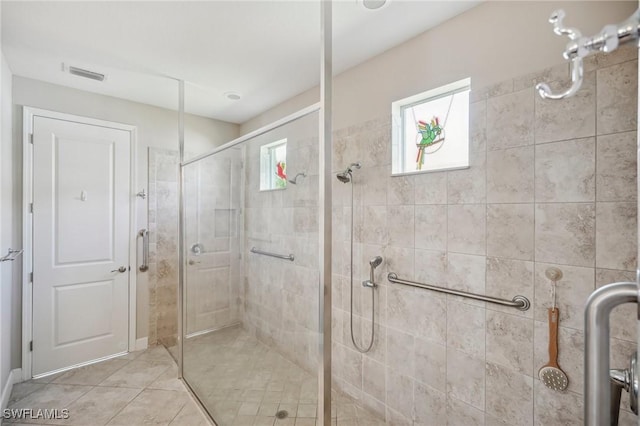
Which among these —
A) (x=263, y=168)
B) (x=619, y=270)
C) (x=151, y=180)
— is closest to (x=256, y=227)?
(x=263, y=168)

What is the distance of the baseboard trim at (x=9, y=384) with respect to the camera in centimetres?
203

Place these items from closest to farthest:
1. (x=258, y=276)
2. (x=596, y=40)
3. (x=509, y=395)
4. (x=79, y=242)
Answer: (x=596, y=40) < (x=509, y=395) < (x=258, y=276) < (x=79, y=242)

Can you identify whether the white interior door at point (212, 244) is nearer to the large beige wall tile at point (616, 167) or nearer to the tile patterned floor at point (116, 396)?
the tile patterned floor at point (116, 396)

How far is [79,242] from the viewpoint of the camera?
265cm

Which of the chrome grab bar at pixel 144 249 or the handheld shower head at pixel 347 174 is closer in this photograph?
the handheld shower head at pixel 347 174

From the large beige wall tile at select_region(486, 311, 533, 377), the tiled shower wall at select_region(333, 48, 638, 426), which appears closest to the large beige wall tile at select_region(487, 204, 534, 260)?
the tiled shower wall at select_region(333, 48, 638, 426)

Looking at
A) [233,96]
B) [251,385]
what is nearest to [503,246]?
[251,385]

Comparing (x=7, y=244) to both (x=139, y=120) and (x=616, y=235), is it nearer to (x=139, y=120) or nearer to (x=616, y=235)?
(x=139, y=120)

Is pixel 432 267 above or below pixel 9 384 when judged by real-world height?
above

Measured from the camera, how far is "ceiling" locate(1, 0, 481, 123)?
5.23 ft

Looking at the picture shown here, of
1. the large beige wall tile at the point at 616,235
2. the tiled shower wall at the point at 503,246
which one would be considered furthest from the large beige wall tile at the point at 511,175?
the large beige wall tile at the point at 616,235

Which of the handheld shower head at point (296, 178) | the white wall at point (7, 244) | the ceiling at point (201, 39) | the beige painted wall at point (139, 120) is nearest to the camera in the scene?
the handheld shower head at point (296, 178)

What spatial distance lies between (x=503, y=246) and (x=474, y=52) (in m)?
1.03

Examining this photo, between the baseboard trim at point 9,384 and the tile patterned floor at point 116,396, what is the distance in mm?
39
